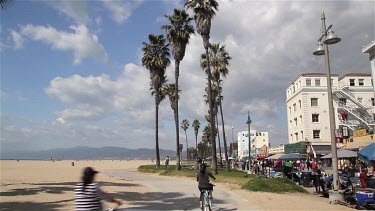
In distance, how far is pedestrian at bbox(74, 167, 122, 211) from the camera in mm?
6559

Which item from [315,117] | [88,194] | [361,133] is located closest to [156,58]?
[361,133]

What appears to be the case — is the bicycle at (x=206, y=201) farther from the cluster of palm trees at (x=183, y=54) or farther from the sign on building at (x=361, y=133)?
the sign on building at (x=361, y=133)

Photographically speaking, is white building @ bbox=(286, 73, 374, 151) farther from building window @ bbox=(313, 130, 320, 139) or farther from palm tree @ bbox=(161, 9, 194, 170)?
palm tree @ bbox=(161, 9, 194, 170)

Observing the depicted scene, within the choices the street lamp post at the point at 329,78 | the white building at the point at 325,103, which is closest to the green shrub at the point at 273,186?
the street lamp post at the point at 329,78

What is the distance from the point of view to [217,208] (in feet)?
44.3

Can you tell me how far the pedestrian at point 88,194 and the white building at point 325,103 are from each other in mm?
52695

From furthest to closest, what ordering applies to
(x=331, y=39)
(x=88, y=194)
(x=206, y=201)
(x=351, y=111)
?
(x=351, y=111) < (x=331, y=39) < (x=206, y=201) < (x=88, y=194)

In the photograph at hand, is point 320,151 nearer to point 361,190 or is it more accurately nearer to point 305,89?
point 305,89

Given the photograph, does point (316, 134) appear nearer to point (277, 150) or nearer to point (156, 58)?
point (277, 150)

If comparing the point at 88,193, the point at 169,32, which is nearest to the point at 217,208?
the point at 88,193

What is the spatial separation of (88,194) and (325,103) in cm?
5614

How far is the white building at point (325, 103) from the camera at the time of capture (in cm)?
5538

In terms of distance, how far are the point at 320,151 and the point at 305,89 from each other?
9.25 meters

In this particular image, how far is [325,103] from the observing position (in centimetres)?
5812
